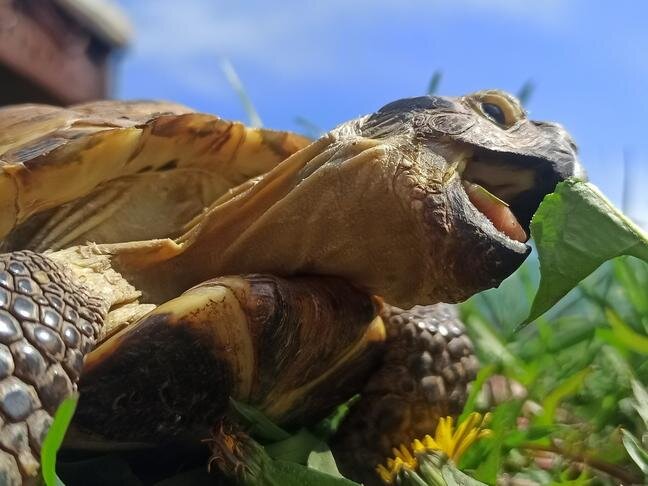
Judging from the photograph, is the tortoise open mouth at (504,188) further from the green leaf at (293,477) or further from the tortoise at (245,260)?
the green leaf at (293,477)

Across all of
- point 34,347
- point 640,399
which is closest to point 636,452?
point 640,399

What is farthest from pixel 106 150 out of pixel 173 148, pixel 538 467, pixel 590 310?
pixel 590 310

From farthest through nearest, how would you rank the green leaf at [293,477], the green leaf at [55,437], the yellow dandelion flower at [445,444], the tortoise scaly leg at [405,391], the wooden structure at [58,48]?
the wooden structure at [58,48]
the tortoise scaly leg at [405,391]
the yellow dandelion flower at [445,444]
the green leaf at [293,477]
the green leaf at [55,437]

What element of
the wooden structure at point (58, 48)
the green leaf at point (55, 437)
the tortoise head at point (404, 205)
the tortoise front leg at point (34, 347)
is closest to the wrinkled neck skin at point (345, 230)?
the tortoise head at point (404, 205)

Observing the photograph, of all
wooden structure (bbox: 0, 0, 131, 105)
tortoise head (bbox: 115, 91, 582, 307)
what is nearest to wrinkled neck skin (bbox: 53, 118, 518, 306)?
tortoise head (bbox: 115, 91, 582, 307)

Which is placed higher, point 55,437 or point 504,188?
point 504,188

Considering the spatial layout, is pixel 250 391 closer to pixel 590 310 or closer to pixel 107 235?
pixel 107 235

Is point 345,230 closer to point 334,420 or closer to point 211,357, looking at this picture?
point 211,357
